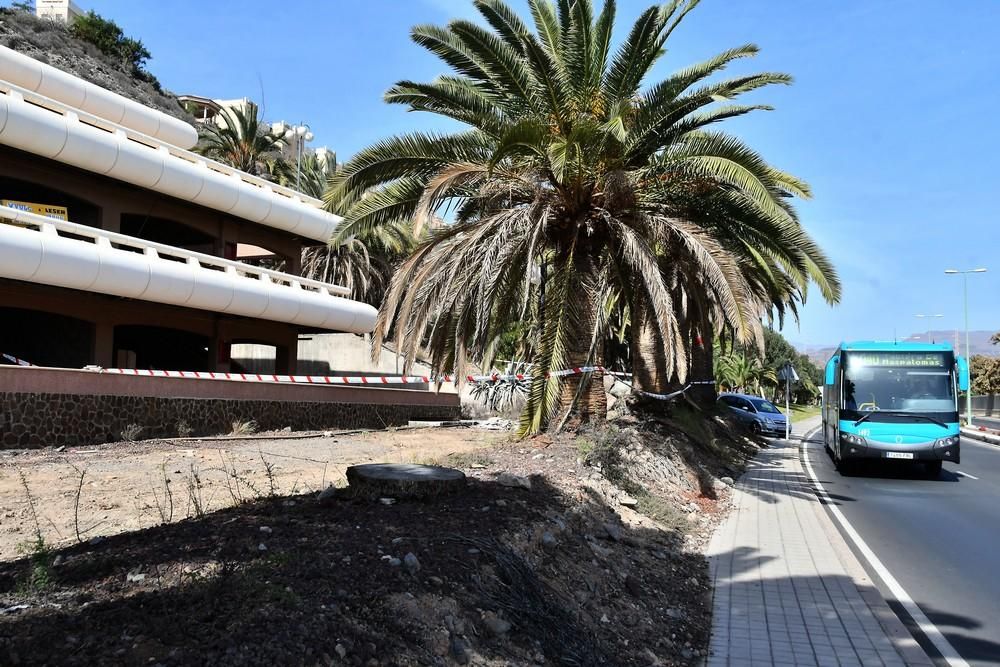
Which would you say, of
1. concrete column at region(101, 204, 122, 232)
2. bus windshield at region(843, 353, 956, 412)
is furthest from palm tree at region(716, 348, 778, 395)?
concrete column at region(101, 204, 122, 232)

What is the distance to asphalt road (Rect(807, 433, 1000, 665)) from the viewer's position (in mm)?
6289

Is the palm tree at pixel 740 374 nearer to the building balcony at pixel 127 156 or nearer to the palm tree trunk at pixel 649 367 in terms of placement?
the palm tree trunk at pixel 649 367

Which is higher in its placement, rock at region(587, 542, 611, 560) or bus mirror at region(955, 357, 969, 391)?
bus mirror at region(955, 357, 969, 391)

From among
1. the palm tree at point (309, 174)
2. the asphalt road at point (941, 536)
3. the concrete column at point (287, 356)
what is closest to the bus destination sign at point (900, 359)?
the asphalt road at point (941, 536)

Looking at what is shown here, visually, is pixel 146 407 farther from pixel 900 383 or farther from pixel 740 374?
pixel 740 374

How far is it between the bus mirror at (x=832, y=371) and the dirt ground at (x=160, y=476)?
8246 millimetres

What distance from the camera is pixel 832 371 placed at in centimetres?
1800

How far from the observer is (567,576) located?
5926mm

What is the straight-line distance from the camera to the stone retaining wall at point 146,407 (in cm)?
1343

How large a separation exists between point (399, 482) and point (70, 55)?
65.7 metres

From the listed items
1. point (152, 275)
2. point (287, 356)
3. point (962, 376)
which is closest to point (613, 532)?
point (962, 376)

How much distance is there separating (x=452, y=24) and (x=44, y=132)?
1236 cm

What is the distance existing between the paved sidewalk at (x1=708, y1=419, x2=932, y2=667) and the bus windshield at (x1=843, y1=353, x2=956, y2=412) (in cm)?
591

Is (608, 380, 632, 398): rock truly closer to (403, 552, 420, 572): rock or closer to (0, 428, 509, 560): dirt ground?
(0, 428, 509, 560): dirt ground
